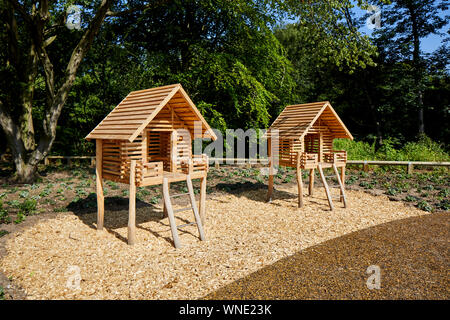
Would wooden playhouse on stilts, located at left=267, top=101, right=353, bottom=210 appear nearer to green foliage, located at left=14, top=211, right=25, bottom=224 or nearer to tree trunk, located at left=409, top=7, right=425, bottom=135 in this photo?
green foliage, located at left=14, top=211, right=25, bottom=224

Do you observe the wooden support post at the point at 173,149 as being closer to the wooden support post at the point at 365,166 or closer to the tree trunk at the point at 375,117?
the wooden support post at the point at 365,166

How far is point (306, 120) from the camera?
10.6 meters

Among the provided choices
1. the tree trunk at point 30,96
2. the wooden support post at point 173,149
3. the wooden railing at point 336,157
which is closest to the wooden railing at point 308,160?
the wooden railing at point 336,157

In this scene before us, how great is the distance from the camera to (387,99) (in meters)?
23.1

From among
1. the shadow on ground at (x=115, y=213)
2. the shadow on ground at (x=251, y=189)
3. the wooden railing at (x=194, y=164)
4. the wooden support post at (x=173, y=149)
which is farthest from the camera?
the shadow on ground at (x=251, y=189)

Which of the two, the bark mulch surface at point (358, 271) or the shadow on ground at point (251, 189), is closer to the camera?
the bark mulch surface at point (358, 271)

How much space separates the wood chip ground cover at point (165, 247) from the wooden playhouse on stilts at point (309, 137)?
1481mm

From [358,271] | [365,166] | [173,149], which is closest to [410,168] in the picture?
[365,166]

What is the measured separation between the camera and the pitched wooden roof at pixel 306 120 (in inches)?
409

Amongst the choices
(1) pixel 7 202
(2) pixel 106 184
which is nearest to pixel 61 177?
(2) pixel 106 184

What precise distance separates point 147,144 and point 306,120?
5.61 metres

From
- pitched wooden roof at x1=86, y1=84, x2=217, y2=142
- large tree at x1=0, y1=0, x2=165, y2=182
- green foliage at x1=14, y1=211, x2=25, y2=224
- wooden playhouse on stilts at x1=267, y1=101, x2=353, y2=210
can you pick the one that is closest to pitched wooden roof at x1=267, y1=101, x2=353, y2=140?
wooden playhouse on stilts at x1=267, y1=101, x2=353, y2=210

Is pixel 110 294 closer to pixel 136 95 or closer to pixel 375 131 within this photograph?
pixel 136 95

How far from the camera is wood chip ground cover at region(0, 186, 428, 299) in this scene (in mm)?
5332
